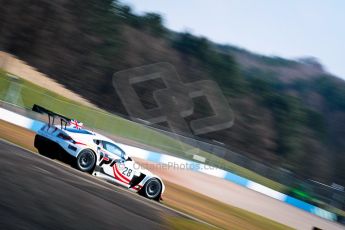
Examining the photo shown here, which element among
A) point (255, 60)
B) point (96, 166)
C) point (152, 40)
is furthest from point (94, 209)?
point (255, 60)

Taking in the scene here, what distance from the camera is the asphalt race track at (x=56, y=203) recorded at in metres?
6.06

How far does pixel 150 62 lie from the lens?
68.8 metres

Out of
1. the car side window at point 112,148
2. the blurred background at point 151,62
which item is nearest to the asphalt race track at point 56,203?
the car side window at point 112,148

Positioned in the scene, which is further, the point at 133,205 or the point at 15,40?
the point at 15,40

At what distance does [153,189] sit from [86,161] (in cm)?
191

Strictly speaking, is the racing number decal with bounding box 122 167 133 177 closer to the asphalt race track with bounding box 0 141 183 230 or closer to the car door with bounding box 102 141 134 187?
the car door with bounding box 102 141 134 187

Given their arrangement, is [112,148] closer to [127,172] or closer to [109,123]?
[127,172]

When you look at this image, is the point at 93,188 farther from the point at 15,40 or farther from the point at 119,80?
the point at 119,80

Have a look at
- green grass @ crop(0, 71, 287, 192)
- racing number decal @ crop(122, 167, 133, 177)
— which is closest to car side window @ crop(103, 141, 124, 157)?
racing number decal @ crop(122, 167, 133, 177)

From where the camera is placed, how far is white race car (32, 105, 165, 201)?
11.9m

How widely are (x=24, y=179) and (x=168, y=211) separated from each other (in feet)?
12.9

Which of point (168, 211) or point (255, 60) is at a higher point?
point (255, 60)

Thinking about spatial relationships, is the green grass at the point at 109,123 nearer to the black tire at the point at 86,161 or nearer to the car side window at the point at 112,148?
the car side window at the point at 112,148

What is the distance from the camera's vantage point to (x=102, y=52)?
2485 inches
